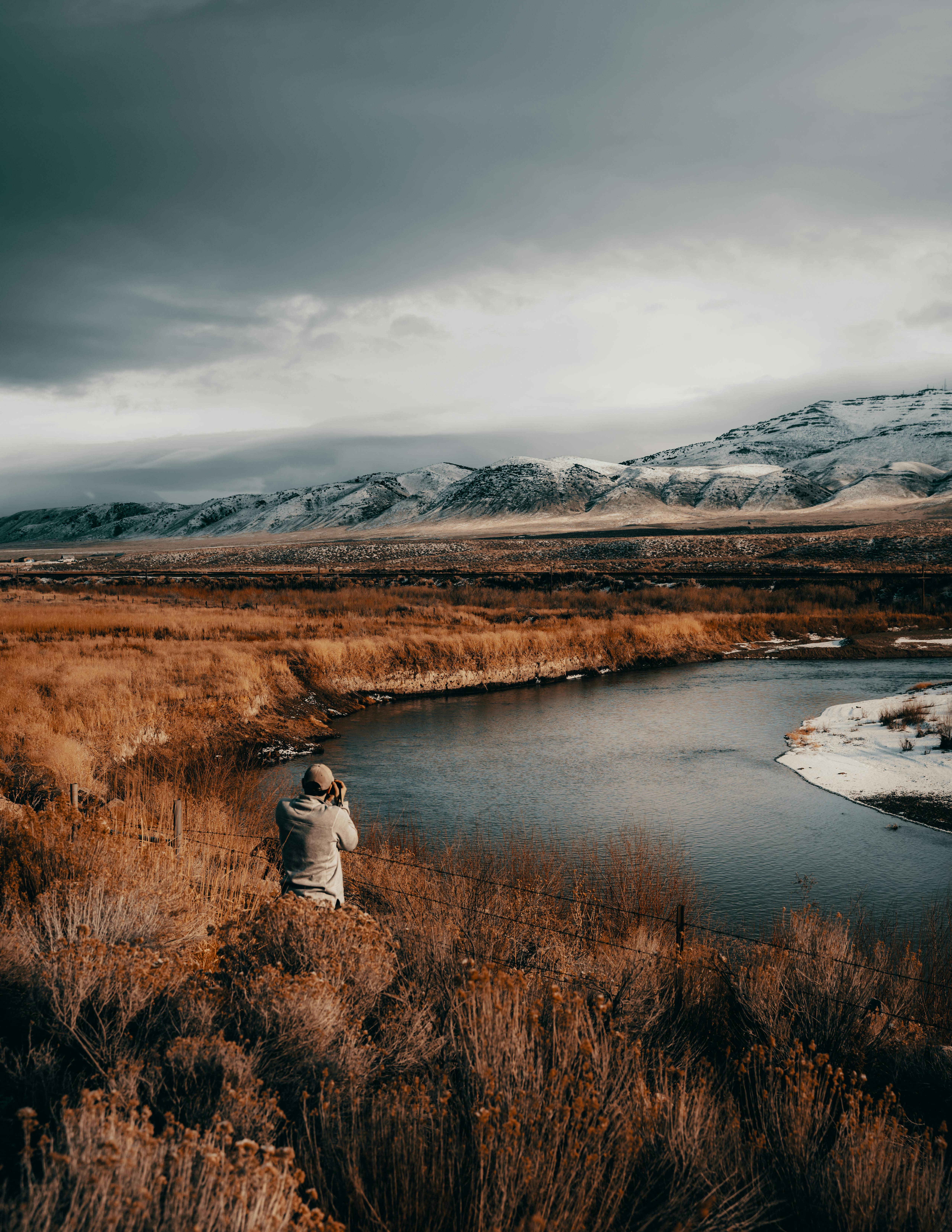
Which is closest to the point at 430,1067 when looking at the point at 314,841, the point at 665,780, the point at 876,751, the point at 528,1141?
the point at 528,1141

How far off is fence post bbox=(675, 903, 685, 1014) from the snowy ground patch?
8367 mm

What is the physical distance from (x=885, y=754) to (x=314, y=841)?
13867 millimetres

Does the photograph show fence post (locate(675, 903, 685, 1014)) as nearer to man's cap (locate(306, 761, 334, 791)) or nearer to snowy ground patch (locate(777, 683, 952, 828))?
man's cap (locate(306, 761, 334, 791))

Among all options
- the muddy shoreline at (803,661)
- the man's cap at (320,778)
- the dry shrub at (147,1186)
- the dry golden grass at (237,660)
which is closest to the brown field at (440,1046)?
the dry shrub at (147,1186)

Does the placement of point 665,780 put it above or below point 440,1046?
below

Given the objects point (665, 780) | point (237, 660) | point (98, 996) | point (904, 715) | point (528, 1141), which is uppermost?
point (98, 996)

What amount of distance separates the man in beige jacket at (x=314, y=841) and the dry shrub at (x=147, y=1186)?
3.06m

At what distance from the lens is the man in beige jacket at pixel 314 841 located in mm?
6102

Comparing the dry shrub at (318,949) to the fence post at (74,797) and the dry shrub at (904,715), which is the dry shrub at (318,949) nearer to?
the fence post at (74,797)

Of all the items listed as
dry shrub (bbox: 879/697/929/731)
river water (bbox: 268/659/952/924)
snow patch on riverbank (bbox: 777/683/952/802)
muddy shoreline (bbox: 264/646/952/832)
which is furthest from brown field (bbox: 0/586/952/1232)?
dry shrub (bbox: 879/697/929/731)

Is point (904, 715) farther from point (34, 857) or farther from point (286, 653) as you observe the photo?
point (34, 857)

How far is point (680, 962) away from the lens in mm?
6086

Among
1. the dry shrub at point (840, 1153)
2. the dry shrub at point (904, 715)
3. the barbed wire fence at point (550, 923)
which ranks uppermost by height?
the dry shrub at point (840, 1153)

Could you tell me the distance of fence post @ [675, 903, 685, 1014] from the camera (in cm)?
568
